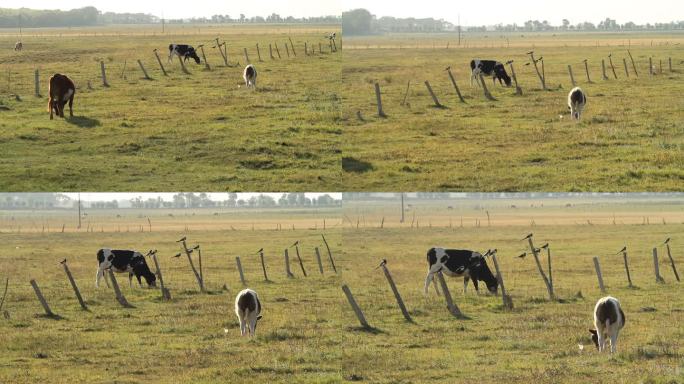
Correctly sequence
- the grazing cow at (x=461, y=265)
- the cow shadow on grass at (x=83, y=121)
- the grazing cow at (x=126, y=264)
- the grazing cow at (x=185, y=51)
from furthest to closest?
the grazing cow at (x=185, y=51) < the grazing cow at (x=126, y=264) < the grazing cow at (x=461, y=265) < the cow shadow on grass at (x=83, y=121)

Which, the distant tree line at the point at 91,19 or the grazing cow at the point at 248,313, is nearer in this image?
the grazing cow at the point at 248,313

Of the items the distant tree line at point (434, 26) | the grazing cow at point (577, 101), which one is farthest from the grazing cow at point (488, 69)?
the distant tree line at point (434, 26)

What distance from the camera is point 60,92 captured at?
82.4 ft

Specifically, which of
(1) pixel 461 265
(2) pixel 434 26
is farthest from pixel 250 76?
(2) pixel 434 26

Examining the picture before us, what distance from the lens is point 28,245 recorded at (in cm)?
4644

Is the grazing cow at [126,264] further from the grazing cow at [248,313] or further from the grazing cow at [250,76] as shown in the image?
the grazing cow at [248,313]

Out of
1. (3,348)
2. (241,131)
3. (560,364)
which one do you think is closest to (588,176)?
(560,364)

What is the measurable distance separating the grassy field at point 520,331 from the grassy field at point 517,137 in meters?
2.93

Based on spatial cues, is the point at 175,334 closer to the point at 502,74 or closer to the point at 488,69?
the point at 502,74

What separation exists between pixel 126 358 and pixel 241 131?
9.37 m

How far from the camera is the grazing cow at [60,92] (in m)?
24.9

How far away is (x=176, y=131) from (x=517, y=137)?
928 cm

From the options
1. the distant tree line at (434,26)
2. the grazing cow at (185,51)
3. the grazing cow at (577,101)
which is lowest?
the grazing cow at (577,101)

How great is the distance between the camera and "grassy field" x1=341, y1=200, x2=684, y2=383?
49.2ft
